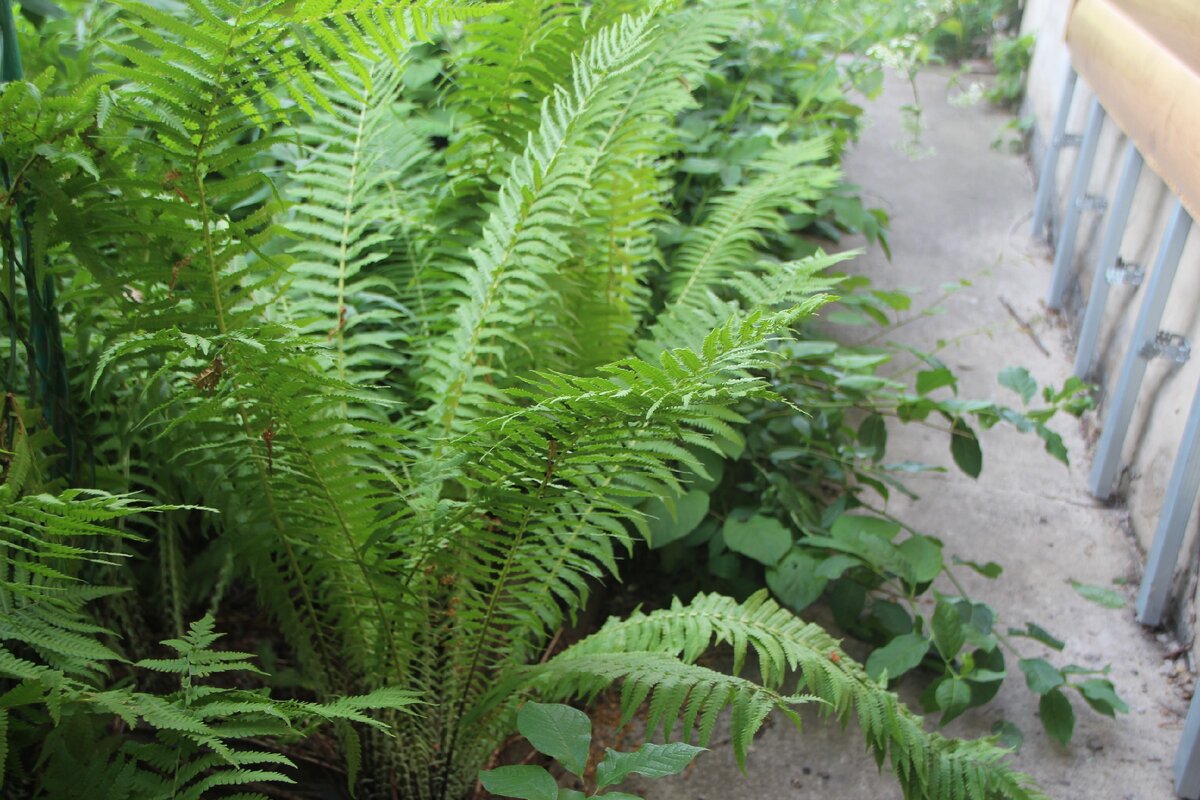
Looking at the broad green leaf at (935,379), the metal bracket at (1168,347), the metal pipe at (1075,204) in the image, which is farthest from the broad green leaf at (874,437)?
the metal pipe at (1075,204)

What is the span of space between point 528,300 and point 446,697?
2.13 ft

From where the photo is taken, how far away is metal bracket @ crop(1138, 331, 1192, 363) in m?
2.31

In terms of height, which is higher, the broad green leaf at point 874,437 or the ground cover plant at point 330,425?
the ground cover plant at point 330,425

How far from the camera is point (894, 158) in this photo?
4.56 metres

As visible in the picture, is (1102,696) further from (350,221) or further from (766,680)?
(350,221)

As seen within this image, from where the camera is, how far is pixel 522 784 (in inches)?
44.8

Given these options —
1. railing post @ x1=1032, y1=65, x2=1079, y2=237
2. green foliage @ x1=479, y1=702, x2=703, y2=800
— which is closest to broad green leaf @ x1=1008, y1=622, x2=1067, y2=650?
green foliage @ x1=479, y1=702, x2=703, y2=800

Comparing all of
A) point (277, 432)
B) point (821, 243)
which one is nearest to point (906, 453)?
point (821, 243)

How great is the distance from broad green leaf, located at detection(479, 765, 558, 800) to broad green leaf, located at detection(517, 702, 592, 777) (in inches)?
1.1

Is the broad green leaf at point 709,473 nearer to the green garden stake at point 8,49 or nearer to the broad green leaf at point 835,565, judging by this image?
the broad green leaf at point 835,565

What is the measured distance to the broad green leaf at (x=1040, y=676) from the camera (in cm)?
189

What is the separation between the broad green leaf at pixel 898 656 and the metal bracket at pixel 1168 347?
3.10ft

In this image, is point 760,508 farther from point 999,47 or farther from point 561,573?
point 999,47

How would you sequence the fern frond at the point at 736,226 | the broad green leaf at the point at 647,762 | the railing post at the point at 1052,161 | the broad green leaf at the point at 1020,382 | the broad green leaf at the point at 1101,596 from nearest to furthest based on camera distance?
1. the broad green leaf at the point at 647,762
2. the broad green leaf at the point at 1101,596
3. the fern frond at the point at 736,226
4. the broad green leaf at the point at 1020,382
5. the railing post at the point at 1052,161
